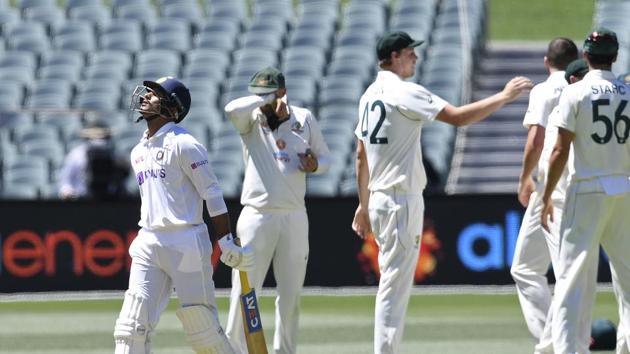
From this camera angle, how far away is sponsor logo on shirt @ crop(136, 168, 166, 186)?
773 cm

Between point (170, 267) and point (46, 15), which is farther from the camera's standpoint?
point (46, 15)

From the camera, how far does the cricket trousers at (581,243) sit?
809 centimetres

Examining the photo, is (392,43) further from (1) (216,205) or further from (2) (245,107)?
(1) (216,205)

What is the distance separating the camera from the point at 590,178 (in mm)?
8133

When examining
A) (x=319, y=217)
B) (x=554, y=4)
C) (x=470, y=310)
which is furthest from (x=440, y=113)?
(x=554, y=4)

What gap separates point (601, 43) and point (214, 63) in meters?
14.5

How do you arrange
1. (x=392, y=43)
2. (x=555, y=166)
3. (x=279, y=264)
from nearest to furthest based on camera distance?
(x=555, y=166)
(x=392, y=43)
(x=279, y=264)

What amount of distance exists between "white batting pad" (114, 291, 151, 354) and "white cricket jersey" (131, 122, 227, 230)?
44cm

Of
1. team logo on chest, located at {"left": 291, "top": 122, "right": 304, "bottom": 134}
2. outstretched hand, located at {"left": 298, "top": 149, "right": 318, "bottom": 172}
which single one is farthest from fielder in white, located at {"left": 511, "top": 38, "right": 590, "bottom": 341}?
team logo on chest, located at {"left": 291, "top": 122, "right": 304, "bottom": 134}

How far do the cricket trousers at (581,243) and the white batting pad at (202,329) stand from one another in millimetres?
1974

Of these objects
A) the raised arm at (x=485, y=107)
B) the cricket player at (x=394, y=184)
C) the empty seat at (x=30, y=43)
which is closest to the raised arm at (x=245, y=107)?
the cricket player at (x=394, y=184)

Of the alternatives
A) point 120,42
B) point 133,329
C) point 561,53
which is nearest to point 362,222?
point 561,53

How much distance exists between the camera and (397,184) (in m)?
8.72

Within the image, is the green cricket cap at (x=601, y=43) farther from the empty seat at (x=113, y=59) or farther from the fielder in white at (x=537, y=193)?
the empty seat at (x=113, y=59)
